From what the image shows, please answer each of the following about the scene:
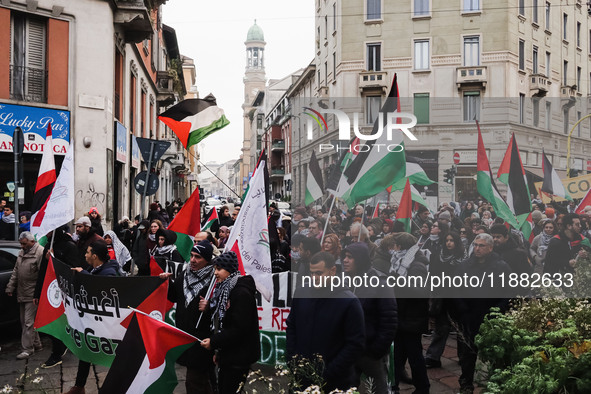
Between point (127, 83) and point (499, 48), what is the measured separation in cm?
2248

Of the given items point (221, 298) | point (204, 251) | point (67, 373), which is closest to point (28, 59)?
point (67, 373)

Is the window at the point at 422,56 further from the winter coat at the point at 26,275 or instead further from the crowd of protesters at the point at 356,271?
the crowd of protesters at the point at 356,271

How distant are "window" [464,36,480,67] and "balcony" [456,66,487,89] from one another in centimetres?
86

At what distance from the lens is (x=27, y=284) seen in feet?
24.0

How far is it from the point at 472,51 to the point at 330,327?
3255cm

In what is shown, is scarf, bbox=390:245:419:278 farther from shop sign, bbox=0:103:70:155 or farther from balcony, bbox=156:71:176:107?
balcony, bbox=156:71:176:107

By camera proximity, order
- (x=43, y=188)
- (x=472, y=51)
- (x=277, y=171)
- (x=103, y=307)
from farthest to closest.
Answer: (x=277, y=171)
(x=472, y=51)
(x=43, y=188)
(x=103, y=307)

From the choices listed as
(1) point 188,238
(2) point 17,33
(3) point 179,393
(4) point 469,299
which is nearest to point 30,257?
(1) point 188,238

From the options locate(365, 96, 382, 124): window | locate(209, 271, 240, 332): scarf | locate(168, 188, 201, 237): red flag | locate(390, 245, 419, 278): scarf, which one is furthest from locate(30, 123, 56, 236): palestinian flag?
locate(390, 245, 419, 278): scarf

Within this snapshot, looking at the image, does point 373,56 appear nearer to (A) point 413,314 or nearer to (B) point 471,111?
(A) point 413,314

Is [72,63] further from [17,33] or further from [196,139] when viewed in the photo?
[196,139]

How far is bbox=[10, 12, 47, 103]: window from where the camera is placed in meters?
14.7

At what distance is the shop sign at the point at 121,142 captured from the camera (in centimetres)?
1765

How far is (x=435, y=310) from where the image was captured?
5980mm
